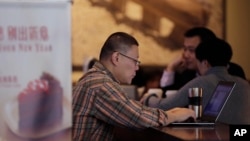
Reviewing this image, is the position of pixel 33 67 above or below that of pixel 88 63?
above

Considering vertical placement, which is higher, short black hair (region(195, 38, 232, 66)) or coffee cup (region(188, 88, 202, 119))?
short black hair (region(195, 38, 232, 66))

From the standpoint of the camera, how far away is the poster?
1523mm

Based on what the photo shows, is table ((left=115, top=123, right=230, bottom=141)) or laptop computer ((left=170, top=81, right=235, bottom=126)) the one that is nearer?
table ((left=115, top=123, right=230, bottom=141))

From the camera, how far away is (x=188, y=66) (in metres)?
3.72

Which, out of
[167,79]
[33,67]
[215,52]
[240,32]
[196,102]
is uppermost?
[33,67]

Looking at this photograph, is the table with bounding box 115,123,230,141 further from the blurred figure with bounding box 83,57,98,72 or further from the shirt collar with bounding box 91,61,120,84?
the blurred figure with bounding box 83,57,98,72

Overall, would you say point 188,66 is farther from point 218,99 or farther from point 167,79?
point 218,99

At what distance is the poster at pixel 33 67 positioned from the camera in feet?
5.00

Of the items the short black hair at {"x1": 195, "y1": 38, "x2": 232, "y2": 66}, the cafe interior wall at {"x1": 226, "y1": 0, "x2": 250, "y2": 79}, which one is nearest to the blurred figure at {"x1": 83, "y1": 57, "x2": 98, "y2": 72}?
the cafe interior wall at {"x1": 226, "y1": 0, "x2": 250, "y2": 79}

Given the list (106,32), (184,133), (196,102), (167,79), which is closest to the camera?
(184,133)

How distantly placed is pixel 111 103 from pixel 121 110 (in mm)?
56

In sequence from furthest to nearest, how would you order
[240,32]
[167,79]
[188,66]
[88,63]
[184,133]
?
[240,32] < [88,63] < [167,79] < [188,66] < [184,133]

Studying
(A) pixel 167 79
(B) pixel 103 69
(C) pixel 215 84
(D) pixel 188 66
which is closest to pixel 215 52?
(C) pixel 215 84

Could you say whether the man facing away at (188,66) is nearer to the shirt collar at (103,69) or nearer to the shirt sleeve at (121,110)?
the shirt collar at (103,69)
